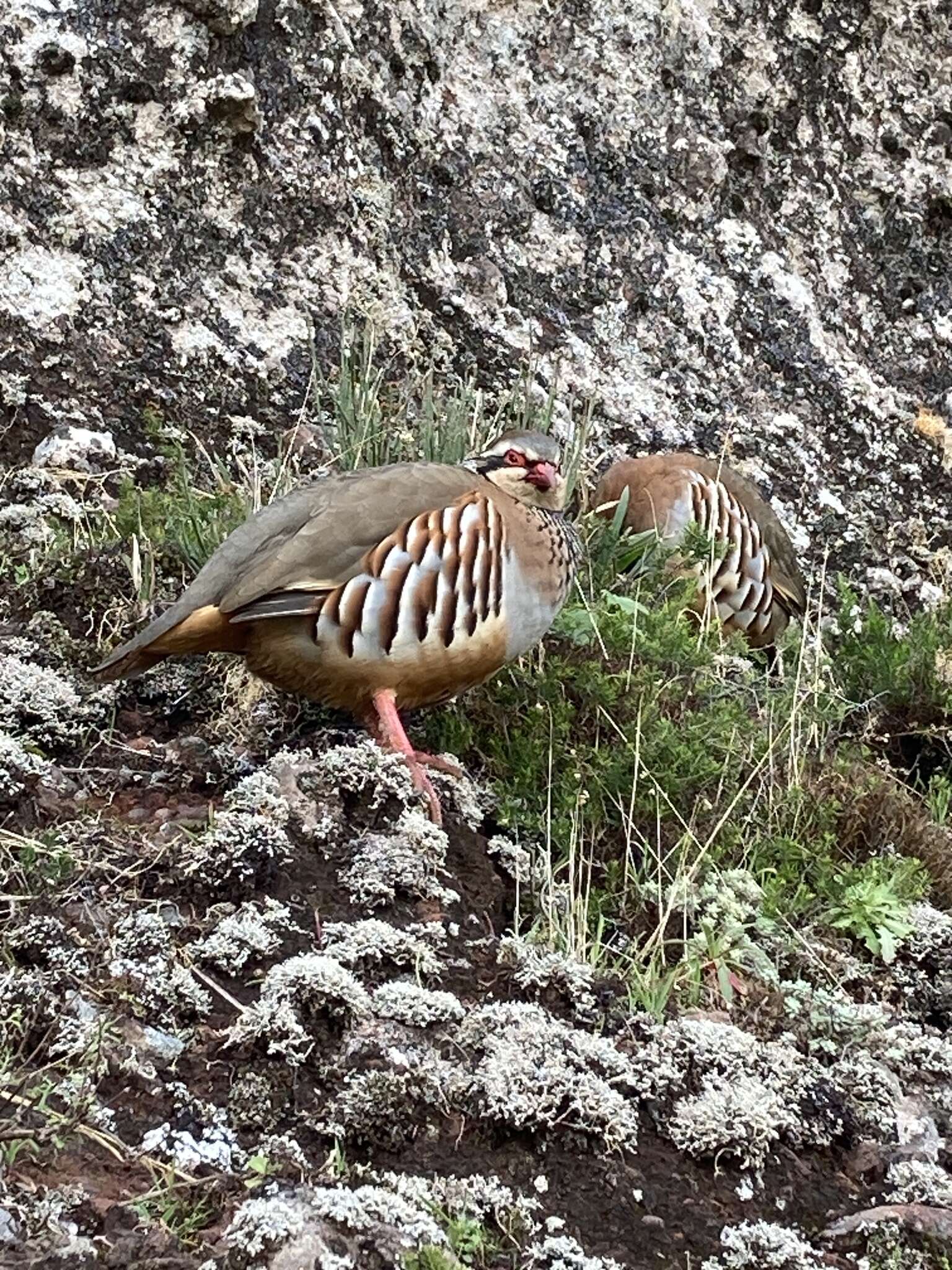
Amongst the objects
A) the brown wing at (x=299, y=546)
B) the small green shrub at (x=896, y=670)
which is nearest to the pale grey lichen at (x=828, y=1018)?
the brown wing at (x=299, y=546)

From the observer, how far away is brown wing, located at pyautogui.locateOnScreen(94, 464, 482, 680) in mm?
3490

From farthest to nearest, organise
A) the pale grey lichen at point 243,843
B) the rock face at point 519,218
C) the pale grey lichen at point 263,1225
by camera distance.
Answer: the rock face at point 519,218 → the pale grey lichen at point 243,843 → the pale grey lichen at point 263,1225

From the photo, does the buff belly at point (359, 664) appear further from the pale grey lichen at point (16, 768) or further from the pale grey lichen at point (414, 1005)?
the pale grey lichen at point (414, 1005)

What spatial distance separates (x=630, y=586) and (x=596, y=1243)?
116 inches

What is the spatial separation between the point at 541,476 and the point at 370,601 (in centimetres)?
78

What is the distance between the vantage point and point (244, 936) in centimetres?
284

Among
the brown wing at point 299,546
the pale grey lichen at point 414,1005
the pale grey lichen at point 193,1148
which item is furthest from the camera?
the brown wing at point 299,546

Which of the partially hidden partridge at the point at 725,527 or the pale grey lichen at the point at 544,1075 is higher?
the partially hidden partridge at the point at 725,527

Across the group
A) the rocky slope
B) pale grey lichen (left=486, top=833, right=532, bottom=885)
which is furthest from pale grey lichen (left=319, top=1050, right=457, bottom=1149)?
pale grey lichen (left=486, top=833, right=532, bottom=885)

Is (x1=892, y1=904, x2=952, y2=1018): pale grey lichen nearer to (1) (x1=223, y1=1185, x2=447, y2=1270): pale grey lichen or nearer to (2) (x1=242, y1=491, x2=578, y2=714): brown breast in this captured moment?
(2) (x1=242, y1=491, x2=578, y2=714): brown breast

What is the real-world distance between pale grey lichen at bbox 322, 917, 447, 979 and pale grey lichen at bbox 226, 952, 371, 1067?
2.0 inches

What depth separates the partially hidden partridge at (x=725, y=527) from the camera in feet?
18.5

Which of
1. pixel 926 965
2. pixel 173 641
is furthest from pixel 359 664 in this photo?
pixel 926 965

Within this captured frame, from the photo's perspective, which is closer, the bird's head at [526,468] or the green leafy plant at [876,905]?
the green leafy plant at [876,905]
